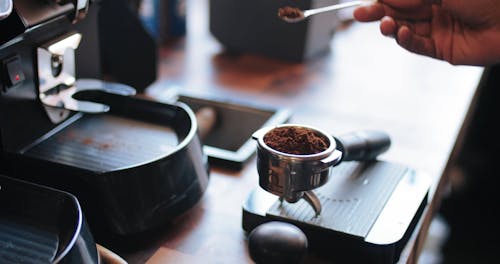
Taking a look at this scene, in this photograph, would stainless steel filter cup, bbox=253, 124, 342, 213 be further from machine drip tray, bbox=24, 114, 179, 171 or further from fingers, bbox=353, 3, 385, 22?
fingers, bbox=353, 3, 385, 22

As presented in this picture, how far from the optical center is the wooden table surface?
852 mm

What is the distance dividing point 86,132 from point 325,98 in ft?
1.83

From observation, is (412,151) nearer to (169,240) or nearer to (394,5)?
(394,5)

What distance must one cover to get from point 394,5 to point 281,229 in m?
0.45

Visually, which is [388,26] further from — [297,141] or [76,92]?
[76,92]

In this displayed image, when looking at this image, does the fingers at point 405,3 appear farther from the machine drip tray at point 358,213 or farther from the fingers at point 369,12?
the machine drip tray at point 358,213

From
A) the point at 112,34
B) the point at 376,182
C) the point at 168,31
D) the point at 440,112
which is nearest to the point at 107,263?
the point at 376,182

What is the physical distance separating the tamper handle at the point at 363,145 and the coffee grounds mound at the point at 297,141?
0.37 ft

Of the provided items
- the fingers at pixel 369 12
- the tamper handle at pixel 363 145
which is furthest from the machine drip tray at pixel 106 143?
the fingers at pixel 369 12

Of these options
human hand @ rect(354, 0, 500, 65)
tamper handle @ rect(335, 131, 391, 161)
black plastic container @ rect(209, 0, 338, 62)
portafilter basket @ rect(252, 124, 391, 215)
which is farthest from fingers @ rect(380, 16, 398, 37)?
black plastic container @ rect(209, 0, 338, 62)

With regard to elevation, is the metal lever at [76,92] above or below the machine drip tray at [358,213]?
above

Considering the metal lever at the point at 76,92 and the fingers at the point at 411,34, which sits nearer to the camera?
the metal lever at the point at 76,92

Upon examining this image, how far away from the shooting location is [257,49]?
1483 mm

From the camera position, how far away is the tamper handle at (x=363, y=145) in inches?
36.1
